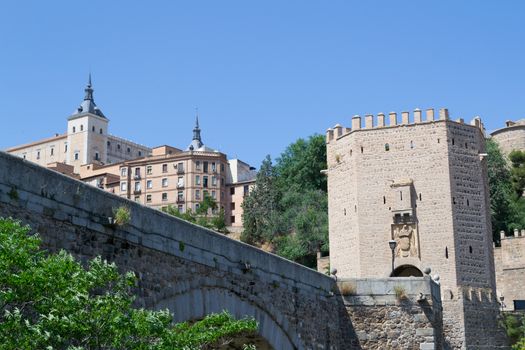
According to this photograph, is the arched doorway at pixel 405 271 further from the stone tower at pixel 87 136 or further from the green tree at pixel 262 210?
the stone tower at pixel 87 136

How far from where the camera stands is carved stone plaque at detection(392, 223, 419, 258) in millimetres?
41500

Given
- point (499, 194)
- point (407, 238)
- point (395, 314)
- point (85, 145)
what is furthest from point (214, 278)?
point (85, 145)

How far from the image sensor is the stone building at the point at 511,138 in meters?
71.2

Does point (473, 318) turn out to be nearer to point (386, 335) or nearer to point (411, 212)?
point (411, 212)

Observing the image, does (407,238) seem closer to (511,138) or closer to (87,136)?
(511,138)

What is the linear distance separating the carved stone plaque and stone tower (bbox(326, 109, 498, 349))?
0.15 feet

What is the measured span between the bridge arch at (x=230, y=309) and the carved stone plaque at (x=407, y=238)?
24.8m

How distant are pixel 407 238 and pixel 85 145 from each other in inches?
2637

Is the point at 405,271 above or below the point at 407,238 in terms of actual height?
below

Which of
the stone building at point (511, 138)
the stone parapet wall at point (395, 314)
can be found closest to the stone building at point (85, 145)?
the stone building at point (511, 138)

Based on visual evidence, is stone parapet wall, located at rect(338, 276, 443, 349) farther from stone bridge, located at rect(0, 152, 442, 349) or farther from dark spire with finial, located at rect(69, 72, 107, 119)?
dark spire with finial, located at rect(69, 72, 107, 119)

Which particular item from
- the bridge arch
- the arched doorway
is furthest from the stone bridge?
the arched doorway

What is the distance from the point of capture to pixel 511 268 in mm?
51594

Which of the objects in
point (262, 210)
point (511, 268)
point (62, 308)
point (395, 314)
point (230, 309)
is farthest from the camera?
→ point (262, 210)
